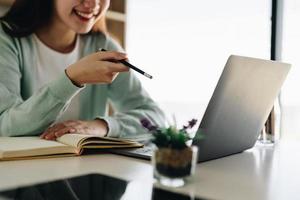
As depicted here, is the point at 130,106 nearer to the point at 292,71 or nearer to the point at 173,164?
the point at 292,71

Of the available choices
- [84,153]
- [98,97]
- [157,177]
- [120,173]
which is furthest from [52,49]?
[157,177]

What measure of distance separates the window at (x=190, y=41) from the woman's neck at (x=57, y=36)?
692 millimetres

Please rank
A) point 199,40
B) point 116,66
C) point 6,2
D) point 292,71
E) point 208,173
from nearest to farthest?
point 208,173 < point 116,66 < point 6,2 < point 292,71 < point 199,40

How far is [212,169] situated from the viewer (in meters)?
0.82

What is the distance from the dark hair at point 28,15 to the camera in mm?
1524

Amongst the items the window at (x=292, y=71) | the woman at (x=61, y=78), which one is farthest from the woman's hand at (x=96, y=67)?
the window at (x=292, y=71)

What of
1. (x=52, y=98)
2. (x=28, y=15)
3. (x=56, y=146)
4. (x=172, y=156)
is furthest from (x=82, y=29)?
(x=172, y=156)

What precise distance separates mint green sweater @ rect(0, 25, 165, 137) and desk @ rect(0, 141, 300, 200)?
0.80ft

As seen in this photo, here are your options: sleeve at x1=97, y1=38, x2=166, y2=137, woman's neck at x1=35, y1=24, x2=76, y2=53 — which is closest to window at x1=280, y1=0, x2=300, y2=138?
sleeve at x1=97, y1=38, x2=166, y2=137

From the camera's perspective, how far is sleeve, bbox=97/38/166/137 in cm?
130

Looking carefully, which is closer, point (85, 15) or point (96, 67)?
point (96, 67)

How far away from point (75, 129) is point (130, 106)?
554 mm

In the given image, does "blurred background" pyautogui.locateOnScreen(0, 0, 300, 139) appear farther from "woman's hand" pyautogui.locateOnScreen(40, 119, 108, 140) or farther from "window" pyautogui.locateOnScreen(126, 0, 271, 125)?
"woman's hand" pyautogui.locateOnScreen(40, 119, 108, 140)

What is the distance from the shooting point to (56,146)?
0.91m
